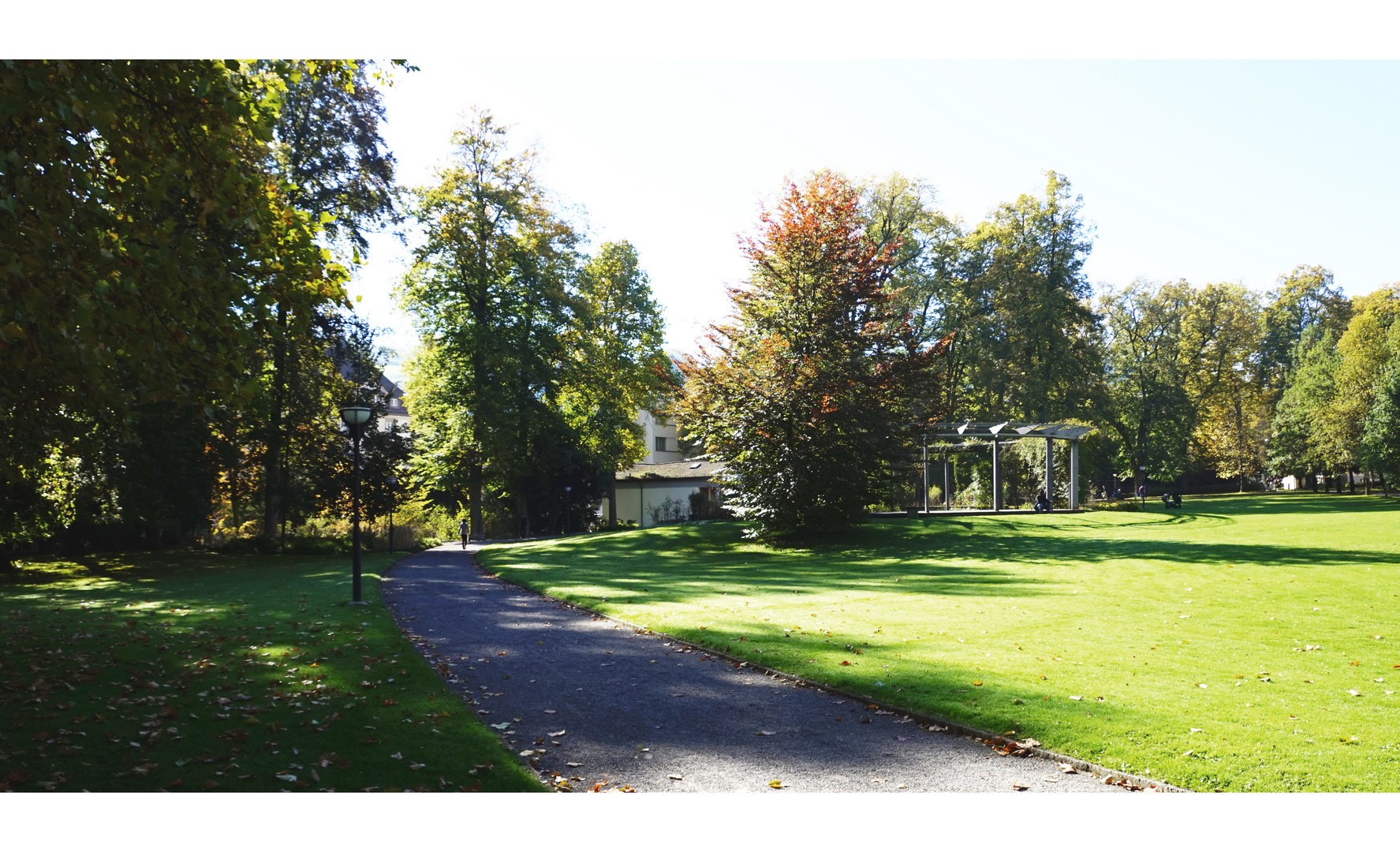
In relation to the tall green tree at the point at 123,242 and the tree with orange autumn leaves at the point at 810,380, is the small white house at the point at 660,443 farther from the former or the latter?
the tall green tree at the point at 123,242

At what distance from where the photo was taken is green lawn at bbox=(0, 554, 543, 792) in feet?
17.5

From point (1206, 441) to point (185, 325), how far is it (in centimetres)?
7378

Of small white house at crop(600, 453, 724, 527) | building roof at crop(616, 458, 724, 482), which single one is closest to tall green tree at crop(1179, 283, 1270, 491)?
building roof at crop(616, 458, 724, 482)

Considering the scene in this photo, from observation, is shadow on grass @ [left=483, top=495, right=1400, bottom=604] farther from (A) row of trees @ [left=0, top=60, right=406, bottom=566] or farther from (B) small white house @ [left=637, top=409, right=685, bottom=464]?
(B) small white house @ [left=637, top=409, right=685, bottom=464]

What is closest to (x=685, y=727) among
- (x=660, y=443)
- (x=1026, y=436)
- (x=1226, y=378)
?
(x=1026, y=436)

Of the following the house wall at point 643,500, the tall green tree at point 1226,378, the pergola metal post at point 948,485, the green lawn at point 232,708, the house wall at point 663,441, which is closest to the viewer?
the green lawn at point 232,708

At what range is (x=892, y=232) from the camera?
43.4 m

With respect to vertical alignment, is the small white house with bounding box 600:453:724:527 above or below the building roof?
below

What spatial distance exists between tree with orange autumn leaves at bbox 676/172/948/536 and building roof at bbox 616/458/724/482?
27.3 m

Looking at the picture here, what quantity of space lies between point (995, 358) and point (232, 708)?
41302mm

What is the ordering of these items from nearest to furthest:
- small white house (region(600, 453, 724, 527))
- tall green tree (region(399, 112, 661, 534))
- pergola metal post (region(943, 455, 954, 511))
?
tall green tree (region(399, 112, 661, 534)) → pergola metal post (region(943, 455, 954, 511)) → small white house (region(600, 453, 724, 527))

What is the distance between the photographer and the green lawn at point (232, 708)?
5.34 metres

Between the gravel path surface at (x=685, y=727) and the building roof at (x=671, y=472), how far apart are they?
42552mm

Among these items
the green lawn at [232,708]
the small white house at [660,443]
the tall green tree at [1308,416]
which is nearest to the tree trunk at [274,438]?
the green lawn at [232,708]
